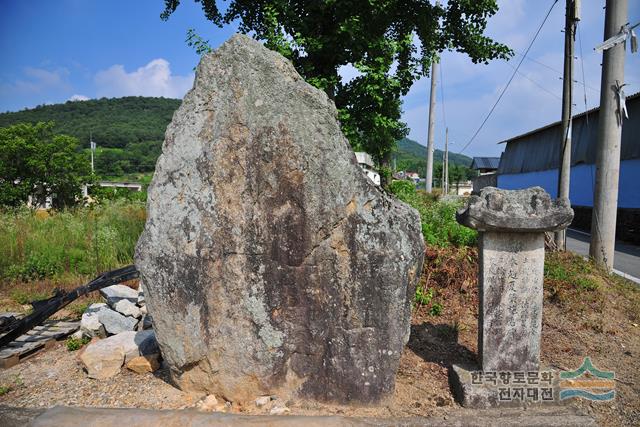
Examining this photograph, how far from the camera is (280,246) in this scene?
3012 mm

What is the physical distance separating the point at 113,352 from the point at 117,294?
1.80 meters

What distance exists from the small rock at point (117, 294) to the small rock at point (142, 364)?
66.0 inches

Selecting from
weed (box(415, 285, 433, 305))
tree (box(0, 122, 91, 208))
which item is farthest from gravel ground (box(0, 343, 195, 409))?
tree (box(0, 122, 91, 208))

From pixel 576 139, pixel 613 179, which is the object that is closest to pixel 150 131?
pixel 576 139

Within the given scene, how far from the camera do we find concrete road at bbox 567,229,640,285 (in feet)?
25.0

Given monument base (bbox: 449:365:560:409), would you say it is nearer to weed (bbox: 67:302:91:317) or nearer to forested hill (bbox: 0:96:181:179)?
weed (bbox: 67:302:91:317)

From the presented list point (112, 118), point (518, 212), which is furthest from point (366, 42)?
point (112, 118)

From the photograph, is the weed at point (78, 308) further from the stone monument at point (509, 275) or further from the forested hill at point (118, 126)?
the forested hill at point (118, 126)

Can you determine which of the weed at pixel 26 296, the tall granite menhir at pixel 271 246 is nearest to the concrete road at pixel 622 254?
the tall granite menhir at pixel 271 246

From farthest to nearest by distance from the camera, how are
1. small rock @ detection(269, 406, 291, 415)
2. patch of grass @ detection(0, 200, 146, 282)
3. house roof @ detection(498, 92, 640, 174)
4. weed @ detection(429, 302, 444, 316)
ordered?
house roof @ detection(498, 92, 640, 174) → patch of grass @ detection(0, 200, 146, 282) → weed @ detection(429, 302, 444, 316) → small rock @ detection(269, 406, 291, 415)

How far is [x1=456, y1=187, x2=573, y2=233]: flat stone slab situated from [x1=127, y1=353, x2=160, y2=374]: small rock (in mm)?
3009

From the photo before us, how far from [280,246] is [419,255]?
3.44 feet

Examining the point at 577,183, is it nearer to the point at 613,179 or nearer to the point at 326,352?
the point at 613,179

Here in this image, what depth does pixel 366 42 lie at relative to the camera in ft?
23.1
